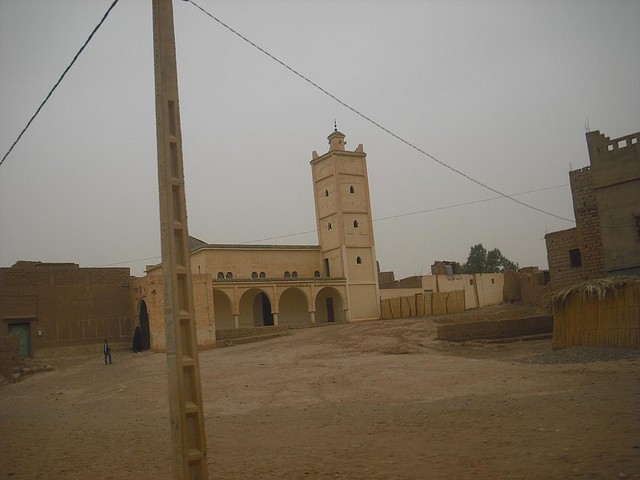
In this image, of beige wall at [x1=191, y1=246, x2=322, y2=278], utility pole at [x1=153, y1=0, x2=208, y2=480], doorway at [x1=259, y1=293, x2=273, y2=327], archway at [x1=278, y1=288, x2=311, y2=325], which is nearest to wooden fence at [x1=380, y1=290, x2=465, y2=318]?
archway at [x1=278, y1=288, x2=311, y2=325]

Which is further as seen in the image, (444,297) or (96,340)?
(444,297)

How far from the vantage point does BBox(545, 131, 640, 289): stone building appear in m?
21.7

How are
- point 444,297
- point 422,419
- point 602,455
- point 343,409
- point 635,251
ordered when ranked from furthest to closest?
1. point 444,297
2. point 635,251
3. point 343,409
4. point 422,419
5. point 602,455

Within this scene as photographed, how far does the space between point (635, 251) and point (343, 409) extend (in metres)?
15.7

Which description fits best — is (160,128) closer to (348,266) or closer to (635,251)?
(635,251)

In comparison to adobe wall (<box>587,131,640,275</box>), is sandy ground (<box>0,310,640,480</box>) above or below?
below

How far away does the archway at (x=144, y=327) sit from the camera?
3092cm

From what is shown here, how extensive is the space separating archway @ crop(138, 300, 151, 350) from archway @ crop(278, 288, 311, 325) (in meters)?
9.23

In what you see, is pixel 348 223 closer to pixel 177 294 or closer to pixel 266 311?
pixel 266 311

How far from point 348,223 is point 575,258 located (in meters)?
19.3

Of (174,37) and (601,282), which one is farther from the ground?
(174,37)

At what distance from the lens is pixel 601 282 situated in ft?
43.1


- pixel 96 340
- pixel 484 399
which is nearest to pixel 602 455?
pixel 484 399

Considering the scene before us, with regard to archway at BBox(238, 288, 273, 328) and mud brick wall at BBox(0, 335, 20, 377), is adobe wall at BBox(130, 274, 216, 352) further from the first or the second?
archway at BBox(238, 288, 273, 328)
